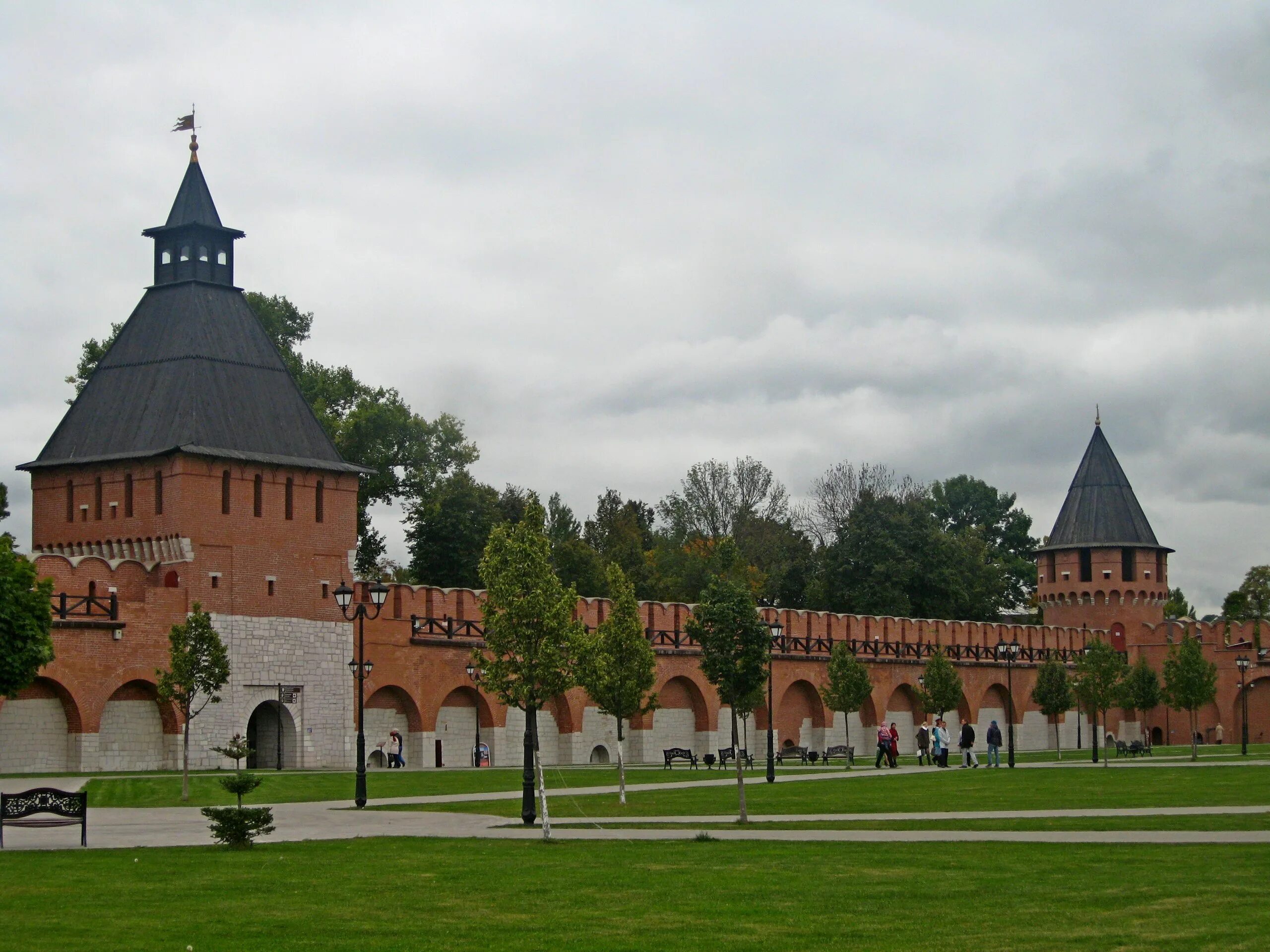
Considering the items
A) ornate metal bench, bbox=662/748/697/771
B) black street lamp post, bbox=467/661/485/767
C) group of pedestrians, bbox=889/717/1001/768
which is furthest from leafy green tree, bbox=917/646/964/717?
black street lamp post, bbox=467/661/485/767

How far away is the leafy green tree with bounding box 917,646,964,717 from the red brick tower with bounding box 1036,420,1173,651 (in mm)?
25276

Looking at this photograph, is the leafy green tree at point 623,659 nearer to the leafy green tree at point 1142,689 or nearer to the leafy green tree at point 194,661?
the leafy green tree at point 194,661

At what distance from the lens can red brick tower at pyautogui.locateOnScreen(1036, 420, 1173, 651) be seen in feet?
250

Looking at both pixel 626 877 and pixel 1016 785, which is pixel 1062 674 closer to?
pixel 1016 785

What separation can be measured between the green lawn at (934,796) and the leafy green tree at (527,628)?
9.88 feet

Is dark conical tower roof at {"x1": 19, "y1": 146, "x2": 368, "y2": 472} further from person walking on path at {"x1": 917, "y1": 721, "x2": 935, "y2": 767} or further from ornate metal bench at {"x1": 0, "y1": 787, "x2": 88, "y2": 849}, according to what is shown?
ornate metal bench at {"x1": 0, "y1": 787, "x2": 88, "y2": 849}

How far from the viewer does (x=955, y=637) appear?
66875 millimetres

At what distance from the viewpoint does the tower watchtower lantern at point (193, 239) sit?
4528cm

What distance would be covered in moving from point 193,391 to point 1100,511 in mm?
47998

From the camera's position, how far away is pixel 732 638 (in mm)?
25609

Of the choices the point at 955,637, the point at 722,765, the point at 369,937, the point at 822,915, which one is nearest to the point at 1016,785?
the point at 722,765

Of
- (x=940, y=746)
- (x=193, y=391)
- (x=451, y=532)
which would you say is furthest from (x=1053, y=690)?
(x=193, y=391)

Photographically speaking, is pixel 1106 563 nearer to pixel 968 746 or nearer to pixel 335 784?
pixel 968 746

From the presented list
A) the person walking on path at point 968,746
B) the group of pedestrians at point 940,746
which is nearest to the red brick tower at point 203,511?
the group of pedestrians at point 940,746
